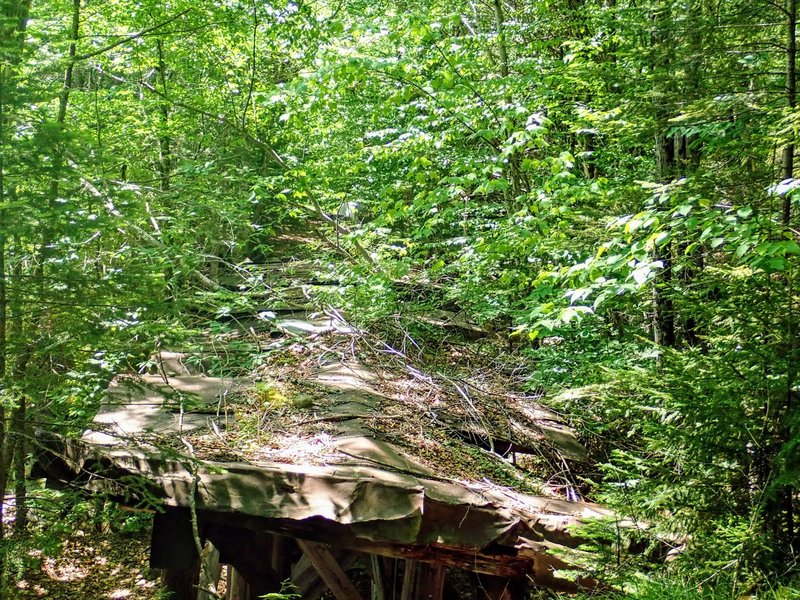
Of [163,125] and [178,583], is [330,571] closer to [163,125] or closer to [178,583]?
[178,583]

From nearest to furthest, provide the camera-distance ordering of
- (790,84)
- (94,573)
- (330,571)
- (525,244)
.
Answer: (790,84) < (330,571) < (525,244) < (94,573)

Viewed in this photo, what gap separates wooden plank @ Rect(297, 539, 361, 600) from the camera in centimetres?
604

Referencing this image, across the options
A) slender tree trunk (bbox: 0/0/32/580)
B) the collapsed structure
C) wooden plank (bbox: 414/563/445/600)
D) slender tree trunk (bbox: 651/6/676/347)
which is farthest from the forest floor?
slender tree trunk (bbox: 651/6/676/347)

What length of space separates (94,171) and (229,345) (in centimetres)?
285

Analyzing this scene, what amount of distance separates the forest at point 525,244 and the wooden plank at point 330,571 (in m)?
1.51

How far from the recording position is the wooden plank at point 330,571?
604cm

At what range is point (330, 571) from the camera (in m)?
6.04

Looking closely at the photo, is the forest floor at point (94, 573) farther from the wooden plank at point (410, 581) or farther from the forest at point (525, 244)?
the wooden plank at point (410, 581)

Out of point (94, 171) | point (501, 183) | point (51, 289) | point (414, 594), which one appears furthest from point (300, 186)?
point (414, 594)

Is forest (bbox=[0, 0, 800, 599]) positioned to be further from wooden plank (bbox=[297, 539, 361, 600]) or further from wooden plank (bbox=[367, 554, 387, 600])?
wooden plank (bbox=[367, 554, 387, 600])

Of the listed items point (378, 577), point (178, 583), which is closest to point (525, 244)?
point (378, 577)

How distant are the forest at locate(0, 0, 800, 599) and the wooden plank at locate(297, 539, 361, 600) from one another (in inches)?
59.4

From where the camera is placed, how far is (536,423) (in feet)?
21.8

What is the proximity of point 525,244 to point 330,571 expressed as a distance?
3.73 metres
